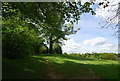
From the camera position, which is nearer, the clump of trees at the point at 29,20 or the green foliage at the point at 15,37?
the clump of trees at the point at 29,20

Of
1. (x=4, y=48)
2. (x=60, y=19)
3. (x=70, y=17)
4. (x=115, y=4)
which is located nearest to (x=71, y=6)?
(x=70, y=17)

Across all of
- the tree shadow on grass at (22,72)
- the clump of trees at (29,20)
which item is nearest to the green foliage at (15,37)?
the clump of trees at (29,20)

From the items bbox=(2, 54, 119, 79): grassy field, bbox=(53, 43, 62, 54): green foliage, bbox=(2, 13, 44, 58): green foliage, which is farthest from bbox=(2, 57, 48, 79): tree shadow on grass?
bbox=(53, 43, 62, 54): green foliage

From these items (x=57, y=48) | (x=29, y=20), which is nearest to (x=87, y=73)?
(x=29, y=20)

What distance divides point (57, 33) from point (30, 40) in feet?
11.8

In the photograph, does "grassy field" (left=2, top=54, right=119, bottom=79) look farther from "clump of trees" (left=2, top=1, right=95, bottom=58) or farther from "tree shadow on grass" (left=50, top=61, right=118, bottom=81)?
"clump of trees" (left=2, top=1, right=95, bottom=58)

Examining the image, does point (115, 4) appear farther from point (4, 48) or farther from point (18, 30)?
point (4, 48)

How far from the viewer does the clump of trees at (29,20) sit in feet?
32.3

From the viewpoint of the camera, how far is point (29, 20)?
1238 cm

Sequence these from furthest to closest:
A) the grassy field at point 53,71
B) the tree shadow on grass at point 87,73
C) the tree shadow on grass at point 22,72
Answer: the tree shadow on grass at point 87,73
the grassy field at point 53,71
the tree shadow on grass at point 22,72

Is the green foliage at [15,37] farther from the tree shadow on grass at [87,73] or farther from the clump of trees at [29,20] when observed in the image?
the tree shadow on grass at [87,73]

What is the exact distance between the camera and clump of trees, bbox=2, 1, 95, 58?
9844 millimetres

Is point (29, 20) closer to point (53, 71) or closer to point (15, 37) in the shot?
point (15, 37)

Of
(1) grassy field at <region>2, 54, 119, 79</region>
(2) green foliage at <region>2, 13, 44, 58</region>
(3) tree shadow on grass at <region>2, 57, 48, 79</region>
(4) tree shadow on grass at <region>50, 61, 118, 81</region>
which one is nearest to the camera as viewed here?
(3) tree shadow on grass at <region>2, 57, 48, 79</region>
